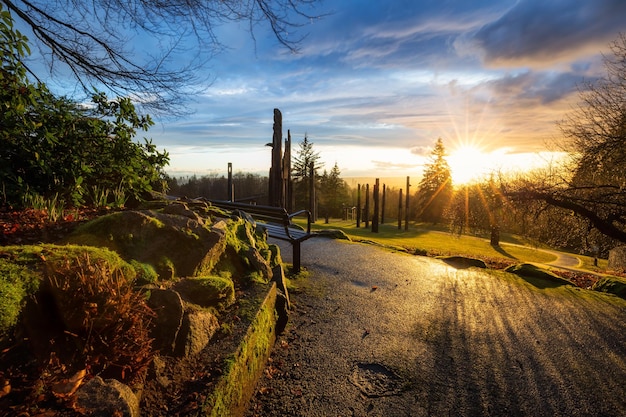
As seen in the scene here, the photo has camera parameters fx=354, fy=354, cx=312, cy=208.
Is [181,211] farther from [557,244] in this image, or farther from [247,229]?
[557,244]

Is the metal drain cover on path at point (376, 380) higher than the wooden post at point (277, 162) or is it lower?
lower

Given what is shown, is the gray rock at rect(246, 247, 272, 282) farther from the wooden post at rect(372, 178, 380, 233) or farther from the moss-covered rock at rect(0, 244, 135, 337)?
the wooden post at rect(372, 178, 380, 233)

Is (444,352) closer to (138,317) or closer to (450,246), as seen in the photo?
(138,317)

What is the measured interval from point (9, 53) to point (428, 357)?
6420 millimetres

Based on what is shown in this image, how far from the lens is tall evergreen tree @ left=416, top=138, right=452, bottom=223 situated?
47594mm

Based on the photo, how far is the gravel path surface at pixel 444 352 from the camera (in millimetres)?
3420

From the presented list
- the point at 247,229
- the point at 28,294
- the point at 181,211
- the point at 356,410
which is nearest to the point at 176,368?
the point at 28,294

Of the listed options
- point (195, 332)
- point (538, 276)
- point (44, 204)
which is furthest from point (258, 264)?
point (538, 276)

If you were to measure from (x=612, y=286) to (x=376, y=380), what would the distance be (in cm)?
652

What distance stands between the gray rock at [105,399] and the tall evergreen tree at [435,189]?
47.2 meters

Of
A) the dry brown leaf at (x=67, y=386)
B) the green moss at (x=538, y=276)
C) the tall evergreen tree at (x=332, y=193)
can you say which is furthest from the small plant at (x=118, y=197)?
the tall evergreen tree at (x=332, y=193)

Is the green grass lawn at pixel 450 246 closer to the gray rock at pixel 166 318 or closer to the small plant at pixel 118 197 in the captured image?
the small plant at pixel 118 197

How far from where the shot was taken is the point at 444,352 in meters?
4.41

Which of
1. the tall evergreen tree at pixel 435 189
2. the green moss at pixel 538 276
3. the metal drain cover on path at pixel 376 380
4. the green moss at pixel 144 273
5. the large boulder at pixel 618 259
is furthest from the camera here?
the tall evergreen tree at pixel 435 189
